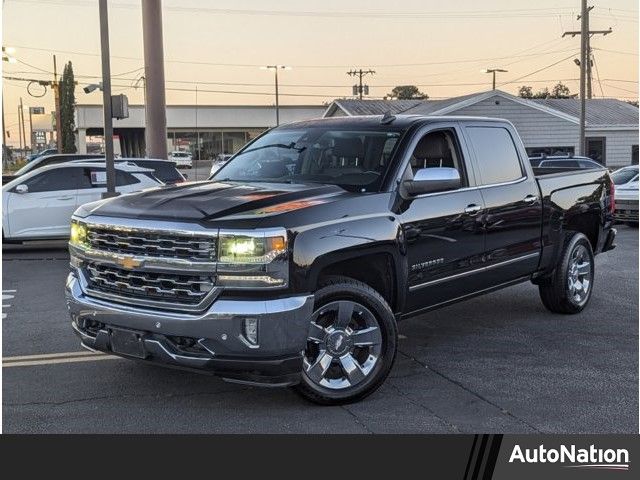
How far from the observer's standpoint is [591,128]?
132 ft

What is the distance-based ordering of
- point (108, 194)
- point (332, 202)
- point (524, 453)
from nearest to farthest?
point (524, 453), point (332, 202), point (108, 194)

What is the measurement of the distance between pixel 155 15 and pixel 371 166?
2224cm

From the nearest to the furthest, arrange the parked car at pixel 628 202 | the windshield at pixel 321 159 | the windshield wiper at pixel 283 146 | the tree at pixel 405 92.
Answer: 1. the windshield at pixel 321 159
2. the windshield wiper at pixel 283 146
3. the parked car at pixel 628 202
4. the tree at pixel 405 92

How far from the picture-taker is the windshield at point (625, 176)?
1664 centimetres

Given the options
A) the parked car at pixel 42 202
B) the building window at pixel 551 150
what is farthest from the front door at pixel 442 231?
the building window at pixel 551 150

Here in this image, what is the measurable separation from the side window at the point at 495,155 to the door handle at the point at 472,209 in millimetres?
319

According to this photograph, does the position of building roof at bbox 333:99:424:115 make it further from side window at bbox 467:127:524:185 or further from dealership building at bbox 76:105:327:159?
side window at bbox 467:127:524:185

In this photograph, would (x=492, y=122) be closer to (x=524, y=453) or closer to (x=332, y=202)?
(x=332, y=202)

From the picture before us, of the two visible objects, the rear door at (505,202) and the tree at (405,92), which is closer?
the rear door at (505,202)

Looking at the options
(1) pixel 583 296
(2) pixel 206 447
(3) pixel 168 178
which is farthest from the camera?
(3) pixel 168 178

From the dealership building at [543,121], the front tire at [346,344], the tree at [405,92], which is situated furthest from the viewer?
the tree at [405,92]

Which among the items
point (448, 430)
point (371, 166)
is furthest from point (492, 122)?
point (448, 430)

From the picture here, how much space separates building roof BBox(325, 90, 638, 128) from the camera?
37.3 metres

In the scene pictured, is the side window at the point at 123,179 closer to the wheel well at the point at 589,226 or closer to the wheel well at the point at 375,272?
the wheel well at the point at 589,226
